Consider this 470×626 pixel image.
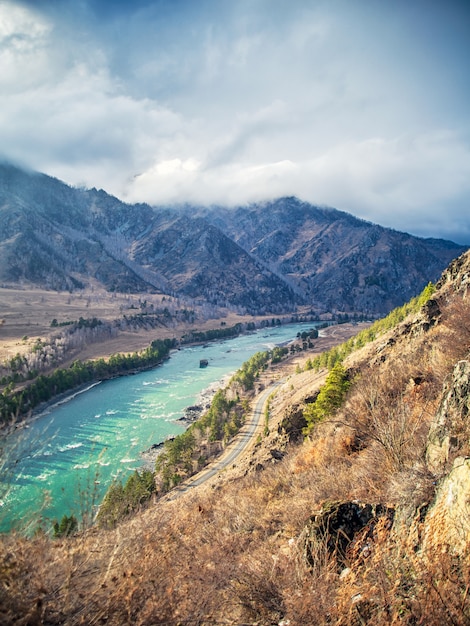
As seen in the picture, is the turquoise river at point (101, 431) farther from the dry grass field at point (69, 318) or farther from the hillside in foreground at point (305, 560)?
the dry grass field at point (69, 318)

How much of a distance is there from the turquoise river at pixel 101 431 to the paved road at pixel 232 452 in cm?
563

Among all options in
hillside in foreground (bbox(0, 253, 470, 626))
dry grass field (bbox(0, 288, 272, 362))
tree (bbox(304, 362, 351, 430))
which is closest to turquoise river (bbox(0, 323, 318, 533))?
hillside in foreground (bbox(0, 253, 470, 626))

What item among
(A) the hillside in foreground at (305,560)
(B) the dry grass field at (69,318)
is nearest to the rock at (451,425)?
(A) the hillside in foreground at (305,560)

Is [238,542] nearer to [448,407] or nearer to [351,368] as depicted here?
[448,407]

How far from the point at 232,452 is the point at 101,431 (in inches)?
885

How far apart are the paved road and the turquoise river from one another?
563 centimetres

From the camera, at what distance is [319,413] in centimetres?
2278

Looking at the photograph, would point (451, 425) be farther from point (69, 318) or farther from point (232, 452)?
point (69, 318)

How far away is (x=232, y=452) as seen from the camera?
41094 millimetres

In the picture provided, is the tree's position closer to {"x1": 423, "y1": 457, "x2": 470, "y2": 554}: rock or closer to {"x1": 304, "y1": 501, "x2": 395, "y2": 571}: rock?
{"x1": 304, "y1": 501, "x2": 395, "y2": 571}: rock

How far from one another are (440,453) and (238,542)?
523cm

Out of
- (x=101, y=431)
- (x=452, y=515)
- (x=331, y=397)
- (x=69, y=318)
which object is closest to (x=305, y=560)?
(x=452, y=515)

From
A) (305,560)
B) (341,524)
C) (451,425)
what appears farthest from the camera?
(451,425)

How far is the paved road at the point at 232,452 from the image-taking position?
3231 cm
